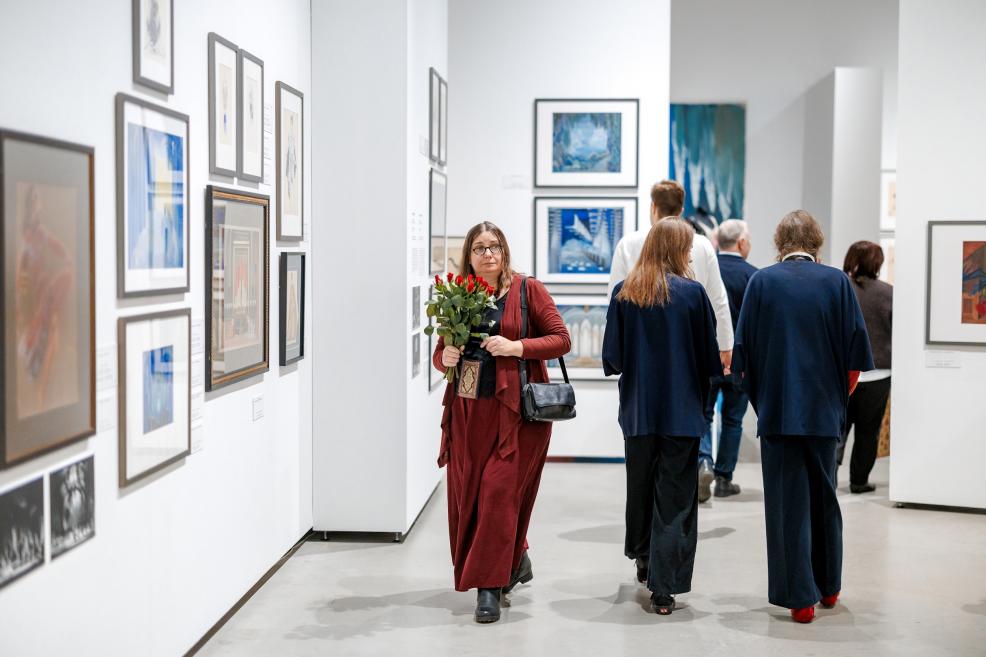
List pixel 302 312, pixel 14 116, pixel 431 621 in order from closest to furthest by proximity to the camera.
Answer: pixel 14 116
pixel 431 621
pixel 302 312

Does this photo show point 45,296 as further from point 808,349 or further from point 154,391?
point 808,349

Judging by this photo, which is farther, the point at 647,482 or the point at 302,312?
the point at 302,312

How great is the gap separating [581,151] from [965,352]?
3258 mm

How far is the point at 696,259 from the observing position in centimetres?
648

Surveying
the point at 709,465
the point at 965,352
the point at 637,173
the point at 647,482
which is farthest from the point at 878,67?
the point at 647,482

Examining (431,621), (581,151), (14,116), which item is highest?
(581,151)

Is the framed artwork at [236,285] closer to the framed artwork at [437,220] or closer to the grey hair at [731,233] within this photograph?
the framed artwork at [437,220]

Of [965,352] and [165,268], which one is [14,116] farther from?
[965,352]

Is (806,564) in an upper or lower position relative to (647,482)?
lower

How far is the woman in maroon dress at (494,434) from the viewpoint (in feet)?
15.9

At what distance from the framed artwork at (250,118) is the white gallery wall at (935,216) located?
4223 millimetres

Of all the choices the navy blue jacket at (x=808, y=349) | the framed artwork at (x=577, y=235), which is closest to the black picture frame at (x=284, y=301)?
the navy blue jacket at (x=808, y=349)

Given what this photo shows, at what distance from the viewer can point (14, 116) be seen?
2.87 meters

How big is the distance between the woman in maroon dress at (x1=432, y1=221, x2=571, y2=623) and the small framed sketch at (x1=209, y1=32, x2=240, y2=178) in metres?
1.13
